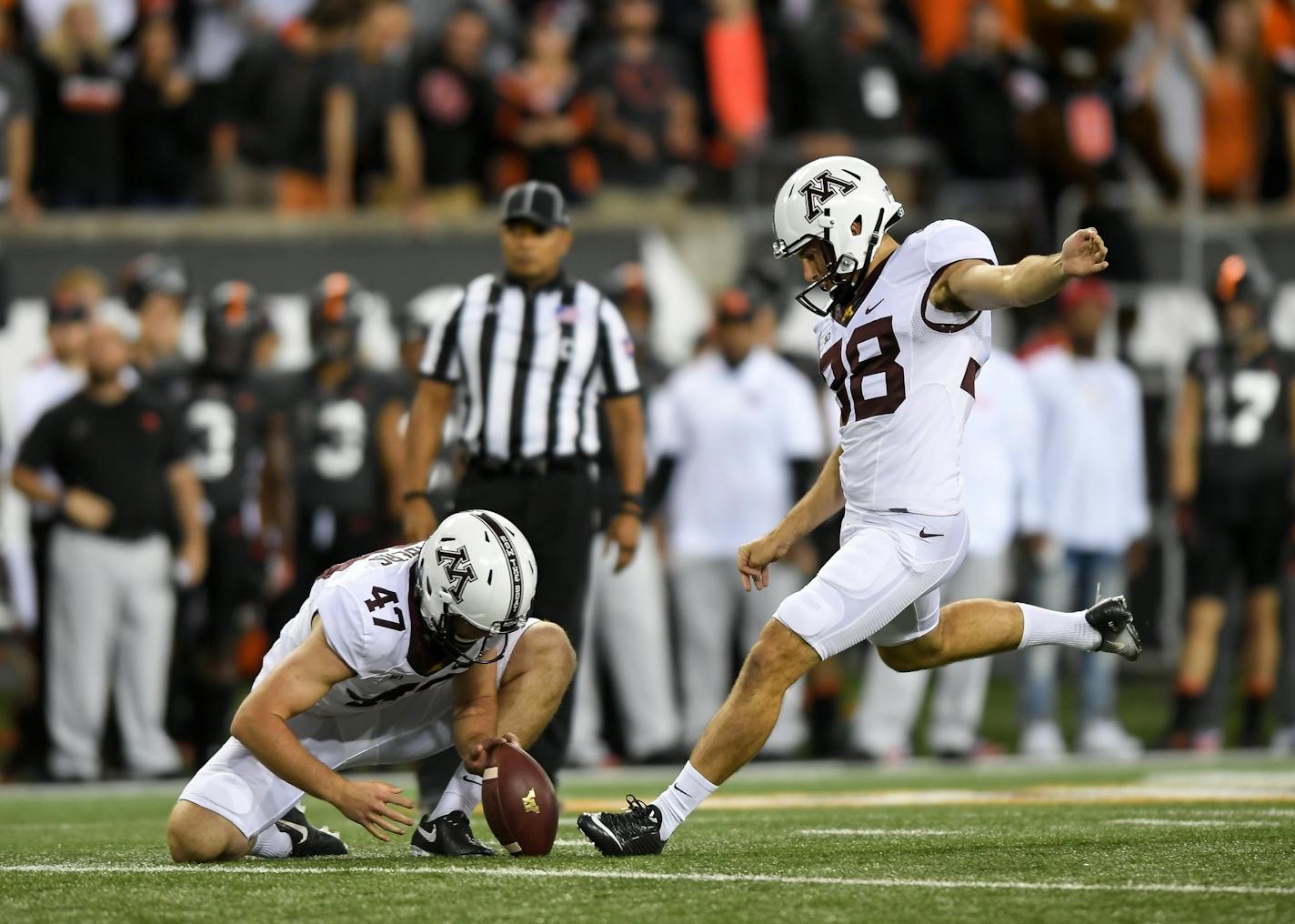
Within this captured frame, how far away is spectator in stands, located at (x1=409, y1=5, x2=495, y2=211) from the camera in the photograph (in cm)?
1234

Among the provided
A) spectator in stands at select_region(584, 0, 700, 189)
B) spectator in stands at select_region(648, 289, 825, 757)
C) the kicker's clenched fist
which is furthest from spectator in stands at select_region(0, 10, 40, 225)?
the kicker's clenched fist

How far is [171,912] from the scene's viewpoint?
14.7 ft

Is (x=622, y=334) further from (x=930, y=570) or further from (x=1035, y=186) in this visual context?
(x=1035, y=186)

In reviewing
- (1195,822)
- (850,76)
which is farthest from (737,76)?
(1195,822)

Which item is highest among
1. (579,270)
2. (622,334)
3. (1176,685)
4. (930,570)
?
(579,270)

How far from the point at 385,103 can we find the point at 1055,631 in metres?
7.21

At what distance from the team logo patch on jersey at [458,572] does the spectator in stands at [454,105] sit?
24.4ft

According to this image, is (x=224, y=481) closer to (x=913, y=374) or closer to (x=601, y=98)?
(x=601, y=98)

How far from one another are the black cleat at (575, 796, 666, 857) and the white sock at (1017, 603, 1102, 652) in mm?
1171

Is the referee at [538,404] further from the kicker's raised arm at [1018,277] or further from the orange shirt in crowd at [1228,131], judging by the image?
the orange shirt in crowd at [1228,131]

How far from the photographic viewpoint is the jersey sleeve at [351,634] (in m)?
5.18

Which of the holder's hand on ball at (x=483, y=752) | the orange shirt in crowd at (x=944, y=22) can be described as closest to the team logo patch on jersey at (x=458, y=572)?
the holder's hand on ball at (x=483, y=752)

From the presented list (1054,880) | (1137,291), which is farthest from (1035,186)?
(1054,880)

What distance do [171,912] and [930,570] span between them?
207 cm
